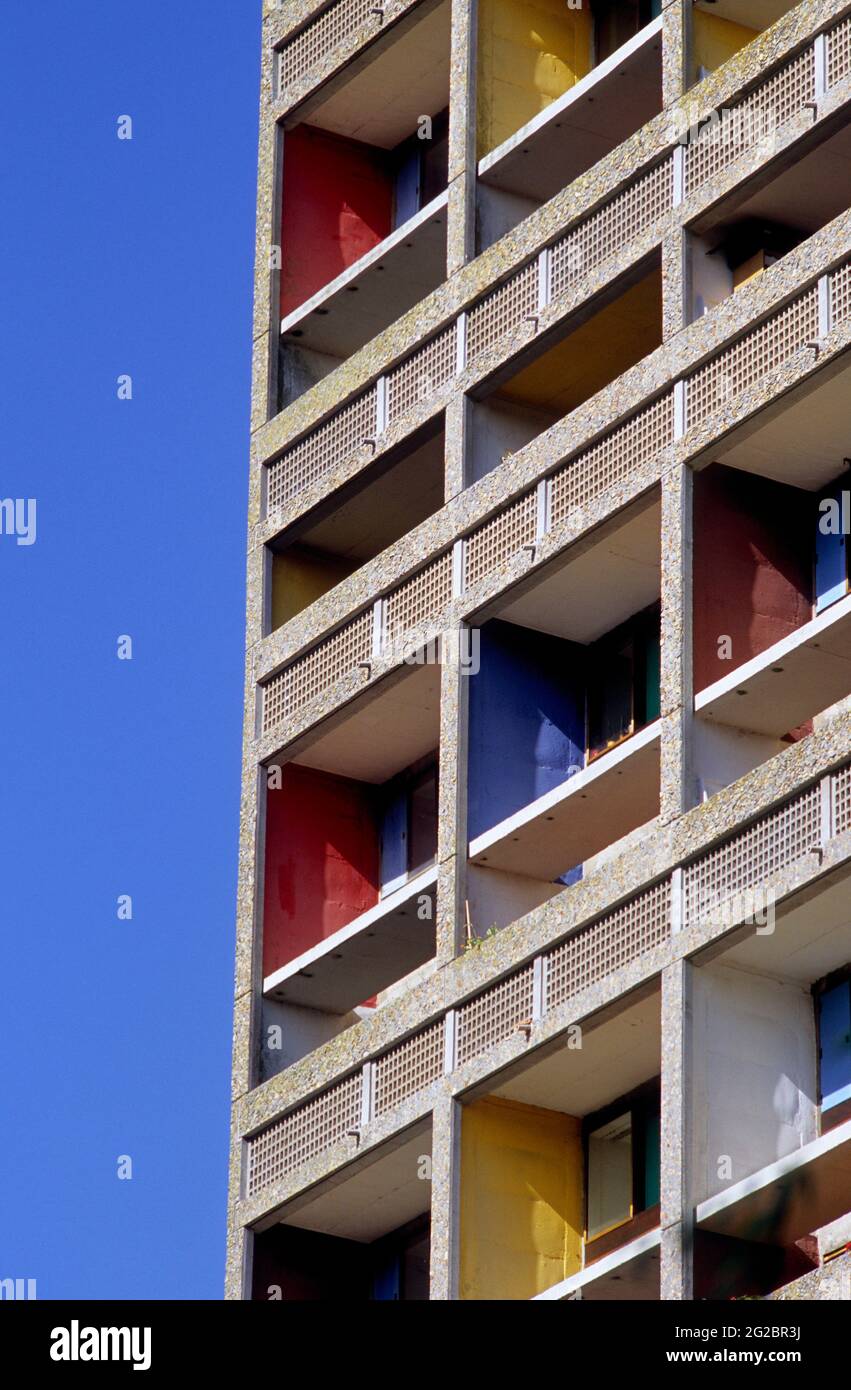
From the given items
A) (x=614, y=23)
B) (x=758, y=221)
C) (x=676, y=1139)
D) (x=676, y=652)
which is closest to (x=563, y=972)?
(x=676, y=1139)

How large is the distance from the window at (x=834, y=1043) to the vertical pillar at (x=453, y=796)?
4.31 m

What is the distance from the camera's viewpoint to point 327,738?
154 ft

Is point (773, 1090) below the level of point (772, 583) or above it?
below

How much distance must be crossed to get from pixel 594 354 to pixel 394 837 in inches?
258

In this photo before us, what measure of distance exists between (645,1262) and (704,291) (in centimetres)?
1023

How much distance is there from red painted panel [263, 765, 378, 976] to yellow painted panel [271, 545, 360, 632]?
2103mm

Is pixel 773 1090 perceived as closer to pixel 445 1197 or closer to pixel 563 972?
pixel 563 972

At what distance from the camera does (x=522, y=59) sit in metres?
47.7

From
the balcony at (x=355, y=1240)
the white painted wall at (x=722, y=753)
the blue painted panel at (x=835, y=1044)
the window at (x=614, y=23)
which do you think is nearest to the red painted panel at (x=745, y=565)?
the white painted wall at (x=722, y=753)

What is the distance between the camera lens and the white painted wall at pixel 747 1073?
38.7 m

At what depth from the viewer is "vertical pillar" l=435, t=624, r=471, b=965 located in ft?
141

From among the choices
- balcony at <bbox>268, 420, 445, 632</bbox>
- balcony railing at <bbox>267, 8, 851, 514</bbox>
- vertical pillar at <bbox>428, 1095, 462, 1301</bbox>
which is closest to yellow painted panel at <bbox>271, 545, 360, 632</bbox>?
balcony at <bbox>268, 420, 445, 632</bbox>
